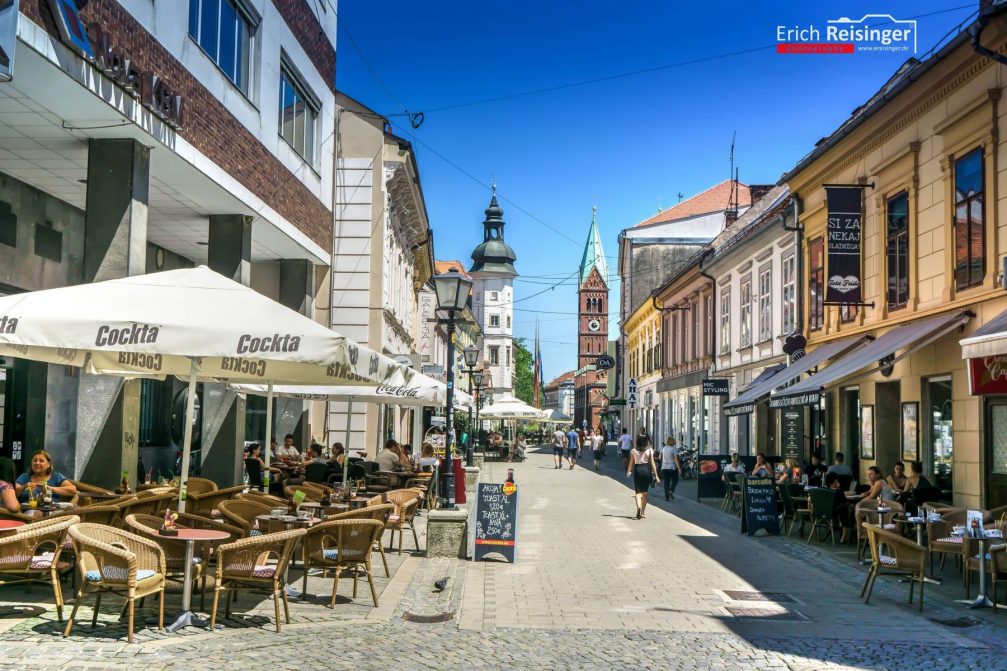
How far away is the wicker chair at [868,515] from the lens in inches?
505

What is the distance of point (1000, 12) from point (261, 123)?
11.5 meters

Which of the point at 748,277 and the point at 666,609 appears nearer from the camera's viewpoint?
the point at 666,609

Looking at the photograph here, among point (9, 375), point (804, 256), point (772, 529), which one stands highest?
point (804, 256)

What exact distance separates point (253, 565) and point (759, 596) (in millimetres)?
5376

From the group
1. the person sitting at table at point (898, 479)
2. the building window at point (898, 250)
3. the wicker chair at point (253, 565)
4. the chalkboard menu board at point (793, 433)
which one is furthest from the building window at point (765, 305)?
the wicker chair at point (253, 565)

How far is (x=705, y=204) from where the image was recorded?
Result: 5722 cm

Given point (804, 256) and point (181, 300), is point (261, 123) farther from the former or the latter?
point (804, 256)

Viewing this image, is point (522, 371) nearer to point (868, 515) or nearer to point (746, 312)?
point (746, 312)

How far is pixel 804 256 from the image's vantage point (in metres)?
23.5

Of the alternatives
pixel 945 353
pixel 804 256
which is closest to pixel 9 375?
pixel 945 353

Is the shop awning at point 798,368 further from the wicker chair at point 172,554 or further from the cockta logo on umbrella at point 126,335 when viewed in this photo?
the cockta logo on umbrella at point 126,335

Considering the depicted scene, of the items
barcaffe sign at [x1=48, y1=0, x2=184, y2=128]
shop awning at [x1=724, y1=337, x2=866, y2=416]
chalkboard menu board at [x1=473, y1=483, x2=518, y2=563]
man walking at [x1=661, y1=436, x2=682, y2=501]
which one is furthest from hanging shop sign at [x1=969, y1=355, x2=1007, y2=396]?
barcaffe sign at [x1=48, y1=0, x2=184, y2=128]

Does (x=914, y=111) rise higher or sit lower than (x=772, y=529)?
higher

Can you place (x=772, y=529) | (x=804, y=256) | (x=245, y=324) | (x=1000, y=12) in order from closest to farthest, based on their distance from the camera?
(x=245, y=324) < (x=1000, y=12) < (x=772, y=529) < (x=804, y=256)
